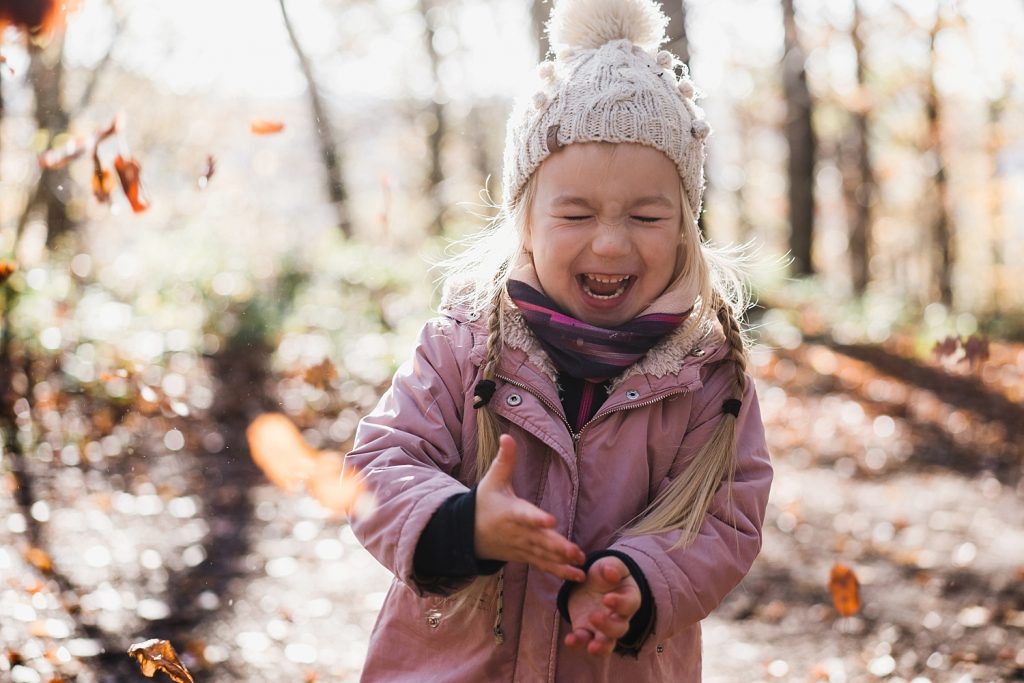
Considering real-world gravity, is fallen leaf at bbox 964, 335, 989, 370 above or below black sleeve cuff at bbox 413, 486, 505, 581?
below

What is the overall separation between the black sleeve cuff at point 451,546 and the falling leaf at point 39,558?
2.99m

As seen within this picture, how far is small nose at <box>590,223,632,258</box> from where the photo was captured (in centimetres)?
203

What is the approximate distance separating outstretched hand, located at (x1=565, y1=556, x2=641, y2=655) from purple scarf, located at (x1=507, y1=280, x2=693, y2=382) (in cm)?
48

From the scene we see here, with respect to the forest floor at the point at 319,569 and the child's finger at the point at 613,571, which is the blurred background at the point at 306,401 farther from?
the child's finger at the point at 613,571

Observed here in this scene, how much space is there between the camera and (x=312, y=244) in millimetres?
12320

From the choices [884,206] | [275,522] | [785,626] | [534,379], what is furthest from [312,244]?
[884,206]

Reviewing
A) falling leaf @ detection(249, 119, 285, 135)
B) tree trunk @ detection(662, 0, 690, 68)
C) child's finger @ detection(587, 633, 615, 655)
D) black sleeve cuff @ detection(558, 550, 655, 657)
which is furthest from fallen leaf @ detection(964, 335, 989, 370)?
falling leaf @ detection(249, 119, 285, 135)

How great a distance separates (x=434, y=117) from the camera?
19188 mm

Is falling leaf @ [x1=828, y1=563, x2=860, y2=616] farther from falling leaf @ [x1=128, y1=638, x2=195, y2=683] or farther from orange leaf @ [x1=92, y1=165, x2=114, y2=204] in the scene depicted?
orange leaf @ [x1=92, y1=165, x2=114, y2=204]

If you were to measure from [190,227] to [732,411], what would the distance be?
10504 millimetres

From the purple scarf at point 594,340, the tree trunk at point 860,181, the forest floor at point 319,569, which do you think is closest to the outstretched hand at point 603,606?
the purple scarf at point 594,340

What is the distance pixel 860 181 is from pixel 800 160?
388 inches

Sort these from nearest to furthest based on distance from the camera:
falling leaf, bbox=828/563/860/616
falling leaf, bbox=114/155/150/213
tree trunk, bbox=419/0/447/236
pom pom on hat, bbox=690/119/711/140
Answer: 1. pom pom on hat, bbox=690/119/711/140
2. falling leaf, bbox=114/155/150/213
3. falling leaf, bbox=828/563/860/616
4. tree trunk, bbox=419/0/447/236

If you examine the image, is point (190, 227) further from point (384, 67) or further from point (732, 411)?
point (732, 411)
